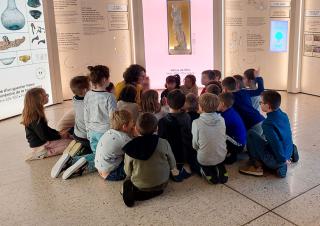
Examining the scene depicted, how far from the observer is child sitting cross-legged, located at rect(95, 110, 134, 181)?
3623 millimetres

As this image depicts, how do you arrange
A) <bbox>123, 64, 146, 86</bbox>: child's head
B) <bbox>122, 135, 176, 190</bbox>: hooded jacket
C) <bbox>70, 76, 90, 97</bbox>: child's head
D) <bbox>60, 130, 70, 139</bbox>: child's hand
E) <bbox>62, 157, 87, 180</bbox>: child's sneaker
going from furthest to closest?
<bbox>123, 64, 146, 86</bbox>: child's head
<bbox>60, 130, 70, 139</bbox>: child's hand
<bbox>70, 76, 90, 97</bbox>: child's head
<bbox>62, 157, 87, 180</bbox>: child's sneaker
<bbox>122, 135, 176, 190</bbox>: hooded jacket

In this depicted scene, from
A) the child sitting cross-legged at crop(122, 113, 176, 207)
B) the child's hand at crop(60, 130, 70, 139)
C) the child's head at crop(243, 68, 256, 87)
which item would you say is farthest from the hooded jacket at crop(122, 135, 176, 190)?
the child's head at crop(243, 68, 256, 87)

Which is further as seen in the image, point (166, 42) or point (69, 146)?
point (166, 42)

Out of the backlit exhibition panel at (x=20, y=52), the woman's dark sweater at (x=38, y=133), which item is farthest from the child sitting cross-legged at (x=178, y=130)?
the backlit exhibition panel at (x=20, y=52)

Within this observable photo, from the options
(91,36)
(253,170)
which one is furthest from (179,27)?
(253,170)

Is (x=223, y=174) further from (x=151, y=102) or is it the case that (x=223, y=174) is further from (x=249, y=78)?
(x=249, y=78)

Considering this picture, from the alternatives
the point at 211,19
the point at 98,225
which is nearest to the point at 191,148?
the point at 98,225

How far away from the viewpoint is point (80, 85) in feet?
14.7

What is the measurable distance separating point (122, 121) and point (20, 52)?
3.87 meters

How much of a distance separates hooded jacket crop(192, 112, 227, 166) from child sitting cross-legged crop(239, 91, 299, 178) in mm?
346

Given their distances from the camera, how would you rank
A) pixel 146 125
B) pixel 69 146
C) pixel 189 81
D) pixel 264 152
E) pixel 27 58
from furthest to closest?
pixel 27 58 → pixel 189 81 → pixel 69 146 → pixel 264 152 → pixel 146 125

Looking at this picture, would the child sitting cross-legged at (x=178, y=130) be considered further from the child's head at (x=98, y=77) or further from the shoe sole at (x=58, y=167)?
the shoe sole at (x=58, y=167)

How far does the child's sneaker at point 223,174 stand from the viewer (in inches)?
144

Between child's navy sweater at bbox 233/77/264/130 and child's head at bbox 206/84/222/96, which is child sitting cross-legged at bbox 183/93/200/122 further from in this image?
child's navy sweater at bbox 233/77/264/130
